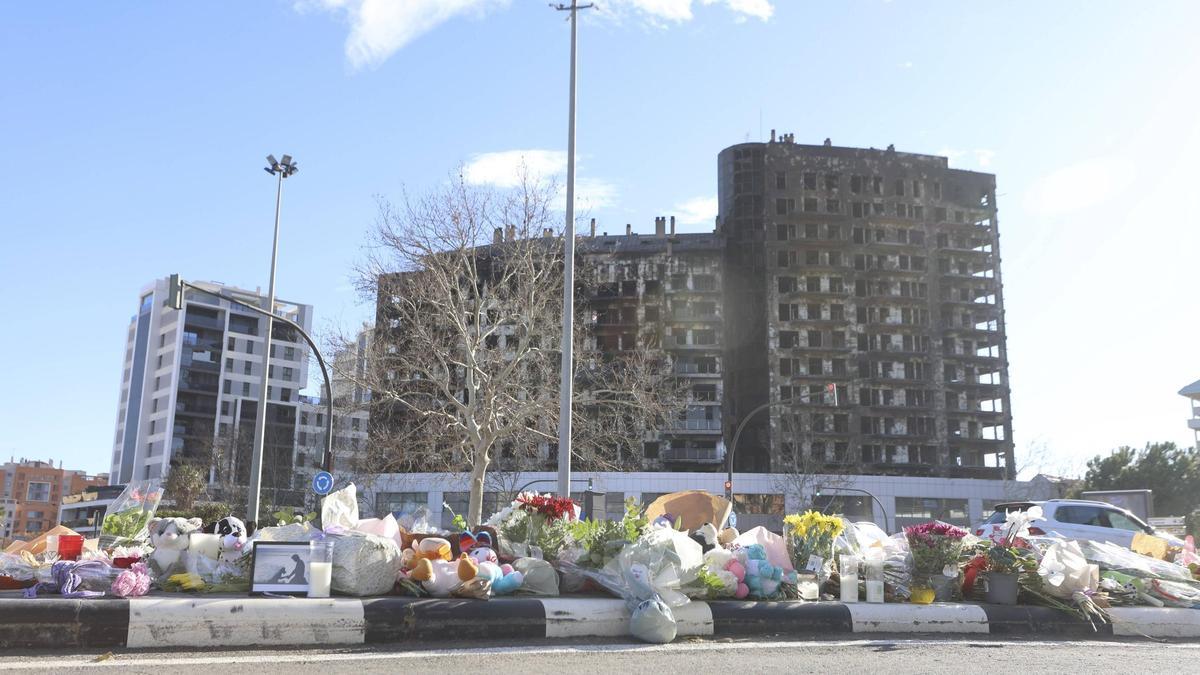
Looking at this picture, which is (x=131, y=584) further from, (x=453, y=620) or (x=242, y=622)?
(x=453, y=620)

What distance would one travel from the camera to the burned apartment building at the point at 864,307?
82.4 meters

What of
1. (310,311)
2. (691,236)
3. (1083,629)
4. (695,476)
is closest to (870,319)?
(691,236)

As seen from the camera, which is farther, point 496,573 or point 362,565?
point 496,573

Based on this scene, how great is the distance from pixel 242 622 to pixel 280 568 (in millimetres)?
809

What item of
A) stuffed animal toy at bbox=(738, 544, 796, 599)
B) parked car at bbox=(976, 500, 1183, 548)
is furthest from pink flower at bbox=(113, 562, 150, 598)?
parked car at bbox=(976, 500, 1183, 548)

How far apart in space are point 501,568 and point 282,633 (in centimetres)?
197

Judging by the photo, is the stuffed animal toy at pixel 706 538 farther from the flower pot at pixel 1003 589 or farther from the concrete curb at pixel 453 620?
the flower pot at pixel 1003 589

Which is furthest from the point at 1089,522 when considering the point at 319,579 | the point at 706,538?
the point at 319,579

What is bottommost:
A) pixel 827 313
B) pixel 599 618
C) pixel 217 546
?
pixel 599 618

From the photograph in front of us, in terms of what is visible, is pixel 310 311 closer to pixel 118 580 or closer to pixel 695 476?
pixel 695 476

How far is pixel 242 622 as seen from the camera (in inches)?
257

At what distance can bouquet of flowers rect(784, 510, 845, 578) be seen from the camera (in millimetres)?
9109

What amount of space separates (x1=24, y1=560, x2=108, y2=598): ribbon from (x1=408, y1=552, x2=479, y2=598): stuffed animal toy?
2271mm

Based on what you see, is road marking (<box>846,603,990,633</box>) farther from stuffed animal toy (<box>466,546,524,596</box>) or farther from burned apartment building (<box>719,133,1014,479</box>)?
burned apartment building (<box>719,133,1014,479</box>)
